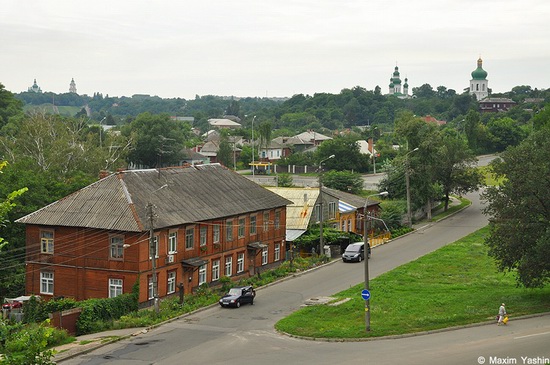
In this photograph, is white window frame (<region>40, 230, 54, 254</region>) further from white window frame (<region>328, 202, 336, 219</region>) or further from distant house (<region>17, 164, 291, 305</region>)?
white window frame (<region>328, 202, 336, 219</region>)

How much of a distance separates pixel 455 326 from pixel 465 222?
4201 centimetres

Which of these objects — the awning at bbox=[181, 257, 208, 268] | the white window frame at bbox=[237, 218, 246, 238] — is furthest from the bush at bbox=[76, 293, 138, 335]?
the white window frame at bbox=[237, 218, 246, 238]

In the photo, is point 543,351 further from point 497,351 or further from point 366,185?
point 366,185

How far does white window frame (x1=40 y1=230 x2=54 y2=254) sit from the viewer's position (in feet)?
152

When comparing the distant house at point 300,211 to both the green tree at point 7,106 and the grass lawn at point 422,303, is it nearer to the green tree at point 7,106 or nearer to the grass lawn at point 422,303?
the grass lawn at point 422,303

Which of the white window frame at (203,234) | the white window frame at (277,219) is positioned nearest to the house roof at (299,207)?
the white window frame at (277,219)

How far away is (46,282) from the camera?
46.6m

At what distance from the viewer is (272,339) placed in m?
36.7

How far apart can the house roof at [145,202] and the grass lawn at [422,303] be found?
409 inches

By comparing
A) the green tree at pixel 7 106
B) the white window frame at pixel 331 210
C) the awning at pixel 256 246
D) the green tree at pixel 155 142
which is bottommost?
the awning at pixel 256 246

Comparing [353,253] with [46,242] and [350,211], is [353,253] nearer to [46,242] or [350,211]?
[350,211]

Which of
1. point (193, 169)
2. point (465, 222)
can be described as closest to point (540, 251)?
point (193, 169)

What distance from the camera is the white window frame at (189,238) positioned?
4797 cm

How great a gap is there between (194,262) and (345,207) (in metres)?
26.5
